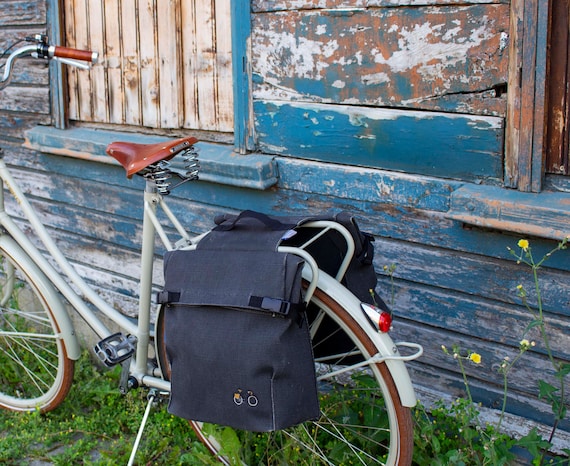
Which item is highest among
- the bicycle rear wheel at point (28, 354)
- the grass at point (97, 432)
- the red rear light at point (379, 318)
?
the red rear light at point (379, 318)

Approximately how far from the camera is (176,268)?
2.54 metres

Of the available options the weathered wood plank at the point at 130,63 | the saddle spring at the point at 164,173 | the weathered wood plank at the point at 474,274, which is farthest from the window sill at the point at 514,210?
the weathered wood plank at the point at 130,63

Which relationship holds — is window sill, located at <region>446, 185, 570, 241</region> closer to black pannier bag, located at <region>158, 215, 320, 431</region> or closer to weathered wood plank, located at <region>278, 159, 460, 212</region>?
weathered wood plank, located at <region>278, 159, 460, 212</region>

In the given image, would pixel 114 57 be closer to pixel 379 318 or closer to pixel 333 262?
pixel 333 262

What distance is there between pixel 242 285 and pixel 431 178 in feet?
2.83

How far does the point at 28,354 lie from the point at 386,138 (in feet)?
6.79

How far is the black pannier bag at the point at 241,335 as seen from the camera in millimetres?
2314

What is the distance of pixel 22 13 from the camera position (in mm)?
4262

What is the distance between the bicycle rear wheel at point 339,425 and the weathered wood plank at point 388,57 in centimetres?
83

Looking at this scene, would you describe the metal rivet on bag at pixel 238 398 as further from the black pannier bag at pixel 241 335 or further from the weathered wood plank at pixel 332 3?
the weathered wood plank at pixel 332 3

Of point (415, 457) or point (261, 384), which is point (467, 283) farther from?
point (261, 384)

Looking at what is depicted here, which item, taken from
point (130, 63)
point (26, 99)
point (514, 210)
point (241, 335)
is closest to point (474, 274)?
point (514, 210)

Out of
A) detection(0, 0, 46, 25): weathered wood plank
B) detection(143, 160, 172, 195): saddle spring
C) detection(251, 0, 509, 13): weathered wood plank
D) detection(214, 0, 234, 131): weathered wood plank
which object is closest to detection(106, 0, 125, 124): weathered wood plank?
detection(0, 0, 46, 25): weathered wood plank

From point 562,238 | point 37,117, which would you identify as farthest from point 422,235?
point 37,117
